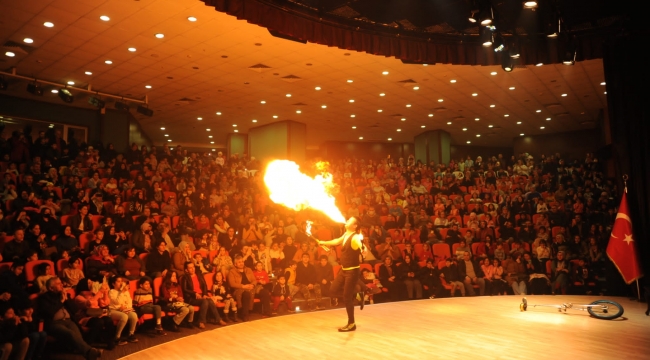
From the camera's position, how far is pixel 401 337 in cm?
714

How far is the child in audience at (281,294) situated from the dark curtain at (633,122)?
6.99 m

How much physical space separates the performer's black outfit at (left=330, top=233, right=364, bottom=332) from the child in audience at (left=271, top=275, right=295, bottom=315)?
2.53m

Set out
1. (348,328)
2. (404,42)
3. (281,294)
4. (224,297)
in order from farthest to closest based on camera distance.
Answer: (404,42)
(281,294)
(224,297)
(348,328)

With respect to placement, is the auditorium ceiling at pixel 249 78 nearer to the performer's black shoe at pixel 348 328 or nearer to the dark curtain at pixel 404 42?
the dark curtain at pixel 404 42

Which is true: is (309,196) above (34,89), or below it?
below

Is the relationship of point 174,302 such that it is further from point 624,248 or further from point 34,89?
Result: point 624,248

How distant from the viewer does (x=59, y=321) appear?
666cm

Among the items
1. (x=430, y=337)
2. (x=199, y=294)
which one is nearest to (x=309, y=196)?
(x=199, y=294)

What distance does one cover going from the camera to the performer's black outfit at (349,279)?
760cm

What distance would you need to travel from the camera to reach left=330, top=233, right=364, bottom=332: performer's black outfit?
24.9 ft

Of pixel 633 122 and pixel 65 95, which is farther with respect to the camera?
pixel 65 95

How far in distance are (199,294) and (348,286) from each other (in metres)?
3.04

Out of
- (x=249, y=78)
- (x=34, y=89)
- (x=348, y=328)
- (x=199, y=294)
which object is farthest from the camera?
(x=249, y=78)

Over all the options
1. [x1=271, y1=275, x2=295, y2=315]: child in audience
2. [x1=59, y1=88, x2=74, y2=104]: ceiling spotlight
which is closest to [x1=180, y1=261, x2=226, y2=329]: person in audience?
[x1=271, y1=275, x2=295, y2=315]: child in audience
